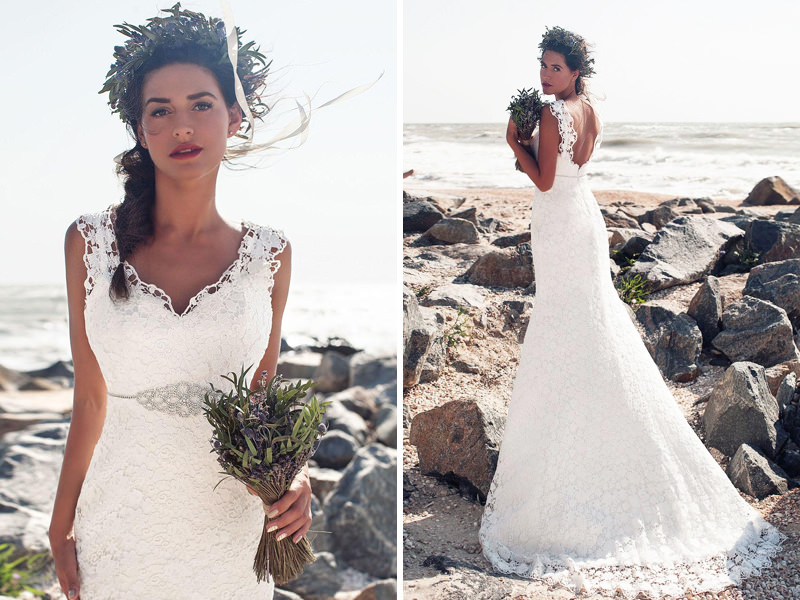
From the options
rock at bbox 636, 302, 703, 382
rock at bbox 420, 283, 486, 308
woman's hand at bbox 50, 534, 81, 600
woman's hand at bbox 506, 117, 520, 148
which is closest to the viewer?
woman's hand at bbox 50, 534, 81, 600

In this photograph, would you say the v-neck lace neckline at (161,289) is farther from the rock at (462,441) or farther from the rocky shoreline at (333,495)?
the rocky shoreline at (333,495)

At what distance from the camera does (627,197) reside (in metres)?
15.4

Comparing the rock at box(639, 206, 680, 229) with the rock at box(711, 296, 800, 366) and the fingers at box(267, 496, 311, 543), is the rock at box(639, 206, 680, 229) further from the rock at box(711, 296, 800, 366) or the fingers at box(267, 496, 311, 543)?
the fingers at box(267, 496, 311, 543)

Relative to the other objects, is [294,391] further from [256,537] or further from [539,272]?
[539,272]

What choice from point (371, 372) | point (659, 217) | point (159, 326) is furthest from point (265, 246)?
point (371, 372)

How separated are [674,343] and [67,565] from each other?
4604 mm

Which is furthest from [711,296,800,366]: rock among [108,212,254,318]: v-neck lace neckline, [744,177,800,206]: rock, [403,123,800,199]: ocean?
[403,123,800,199]: ocean

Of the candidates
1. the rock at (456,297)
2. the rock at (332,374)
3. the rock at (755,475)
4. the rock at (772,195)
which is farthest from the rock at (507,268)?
the rock at (772,195)

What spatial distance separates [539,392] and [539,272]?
1.81ft

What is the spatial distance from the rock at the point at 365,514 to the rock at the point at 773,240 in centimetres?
394

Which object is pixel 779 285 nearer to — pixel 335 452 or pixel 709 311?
pixel 709 311

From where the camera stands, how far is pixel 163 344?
6.51 feet

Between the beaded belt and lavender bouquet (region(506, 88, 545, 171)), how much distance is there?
2011 mm

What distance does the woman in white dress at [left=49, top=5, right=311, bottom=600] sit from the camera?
2000 mm
